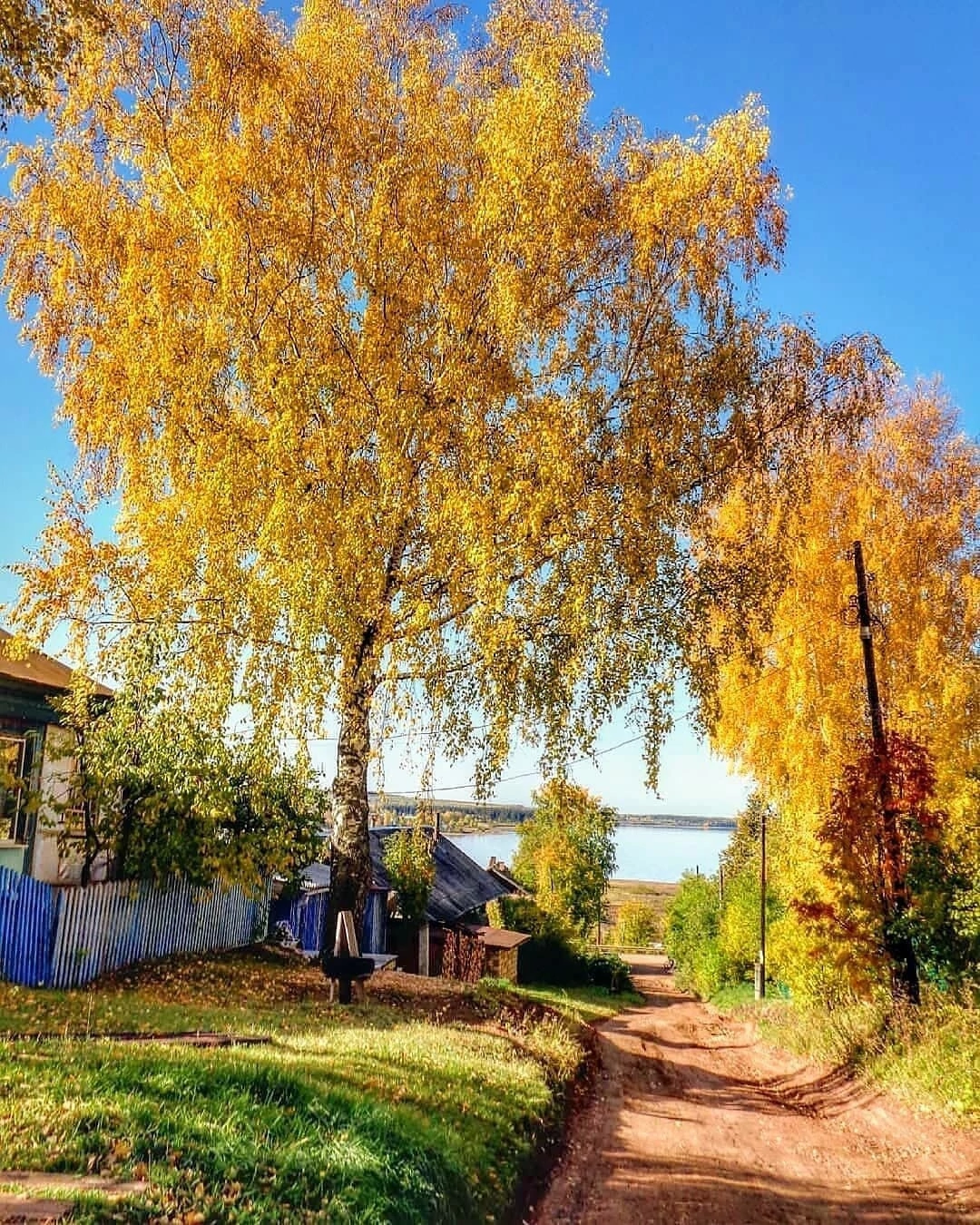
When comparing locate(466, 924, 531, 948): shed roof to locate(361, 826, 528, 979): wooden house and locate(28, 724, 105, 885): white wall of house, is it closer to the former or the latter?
locate(361, 826, 528, 979): wooden house

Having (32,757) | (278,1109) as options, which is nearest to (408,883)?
(32,757)

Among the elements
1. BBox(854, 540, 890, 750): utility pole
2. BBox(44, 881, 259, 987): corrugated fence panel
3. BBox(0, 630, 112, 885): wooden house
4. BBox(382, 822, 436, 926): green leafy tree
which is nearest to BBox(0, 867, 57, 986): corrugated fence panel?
BBox(44, 881, 259, 987): corrugated fence panel

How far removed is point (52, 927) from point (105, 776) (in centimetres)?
277

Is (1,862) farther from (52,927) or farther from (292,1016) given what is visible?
(292,1016)

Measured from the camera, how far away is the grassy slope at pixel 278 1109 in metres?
5.53

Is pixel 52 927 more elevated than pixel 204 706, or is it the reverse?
pixel 204 706

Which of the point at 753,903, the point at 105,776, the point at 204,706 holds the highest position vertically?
the point at 204,706

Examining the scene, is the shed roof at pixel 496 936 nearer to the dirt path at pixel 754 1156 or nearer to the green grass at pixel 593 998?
the green grass at pixel 593 998

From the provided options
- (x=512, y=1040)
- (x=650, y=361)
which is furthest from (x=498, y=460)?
(x=512, y=1040)

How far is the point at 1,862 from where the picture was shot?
18281mm

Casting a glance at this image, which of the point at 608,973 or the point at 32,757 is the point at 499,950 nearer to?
the point at 608,973

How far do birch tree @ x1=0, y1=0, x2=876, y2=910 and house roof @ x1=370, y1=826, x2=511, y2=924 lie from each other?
18.1 m

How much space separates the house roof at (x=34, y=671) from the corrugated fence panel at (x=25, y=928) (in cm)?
464

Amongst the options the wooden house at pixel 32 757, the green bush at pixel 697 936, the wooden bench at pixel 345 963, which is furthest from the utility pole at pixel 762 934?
the wooden house at pixel 32 757
